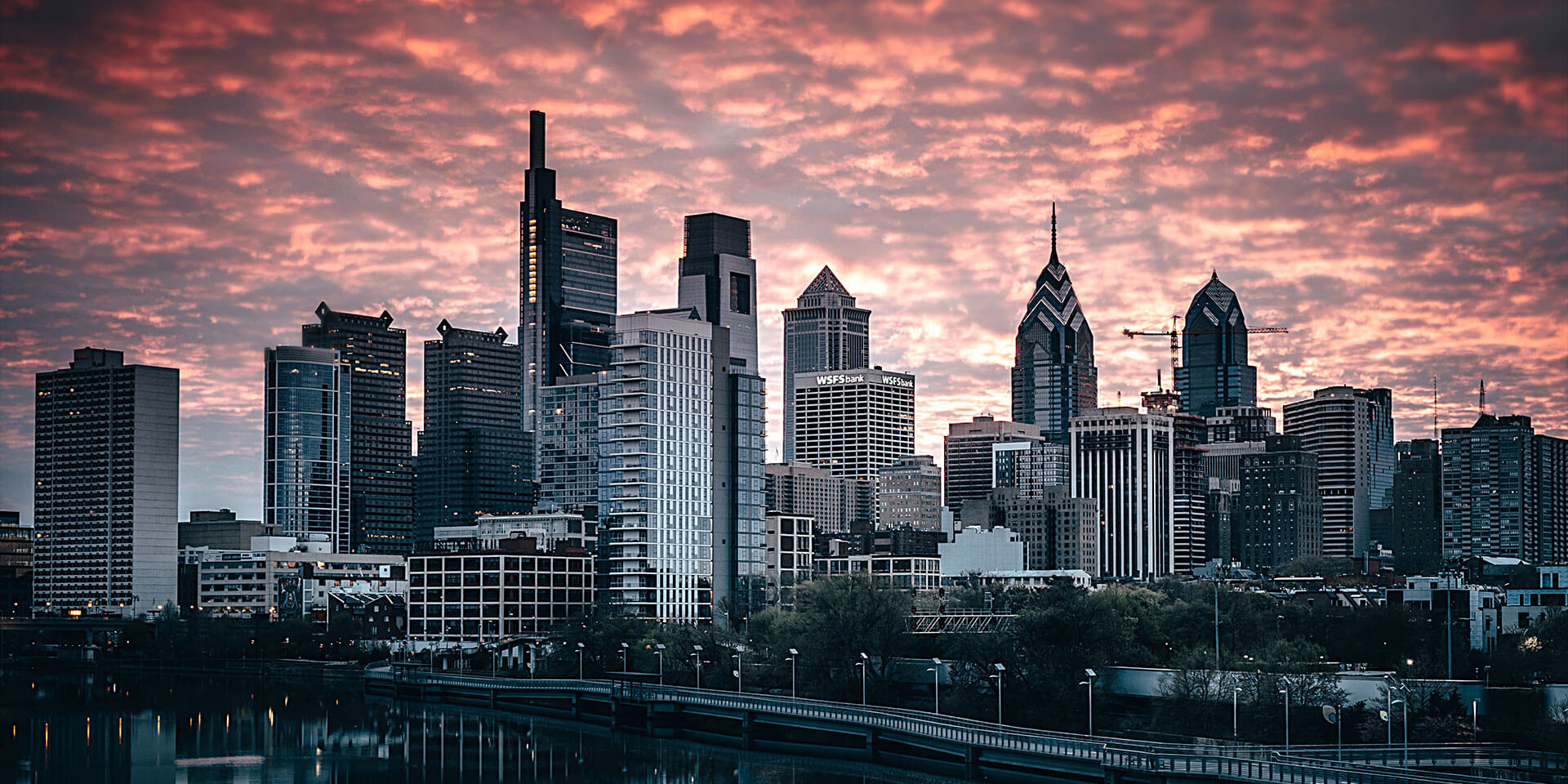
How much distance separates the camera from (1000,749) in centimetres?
11550

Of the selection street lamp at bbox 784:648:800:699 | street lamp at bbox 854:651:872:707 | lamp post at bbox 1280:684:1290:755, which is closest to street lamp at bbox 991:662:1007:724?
street lamp at bbox 854:651:872:707

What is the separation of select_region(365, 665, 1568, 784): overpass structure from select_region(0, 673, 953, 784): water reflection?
9.72 feet

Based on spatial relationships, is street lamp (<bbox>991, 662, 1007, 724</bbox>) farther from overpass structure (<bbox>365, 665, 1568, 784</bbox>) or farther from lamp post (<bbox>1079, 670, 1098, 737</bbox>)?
lamp post (<bbox>1079, 670, 1098, 737</bbox>)

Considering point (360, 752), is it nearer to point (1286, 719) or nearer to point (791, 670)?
point (791, 670)

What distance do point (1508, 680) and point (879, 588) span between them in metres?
57.7

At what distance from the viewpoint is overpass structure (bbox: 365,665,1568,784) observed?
9969 cm

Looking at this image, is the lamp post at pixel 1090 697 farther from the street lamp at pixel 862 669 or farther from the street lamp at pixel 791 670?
the street lamp at pixel 791 670

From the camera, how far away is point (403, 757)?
14275 cm

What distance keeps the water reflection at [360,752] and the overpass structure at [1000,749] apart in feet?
9.72

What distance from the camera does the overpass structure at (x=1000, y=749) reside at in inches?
3925

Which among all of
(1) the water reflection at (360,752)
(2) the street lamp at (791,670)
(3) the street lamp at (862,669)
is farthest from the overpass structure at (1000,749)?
(3) the street lamp at (862,669)

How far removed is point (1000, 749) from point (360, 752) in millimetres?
60256

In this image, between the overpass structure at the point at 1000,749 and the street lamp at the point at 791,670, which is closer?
the overpass structure at the point at 1000,749

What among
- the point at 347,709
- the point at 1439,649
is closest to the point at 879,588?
the point at 1439,649
